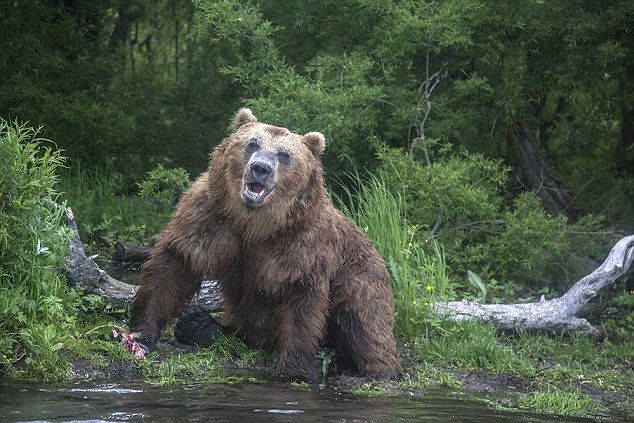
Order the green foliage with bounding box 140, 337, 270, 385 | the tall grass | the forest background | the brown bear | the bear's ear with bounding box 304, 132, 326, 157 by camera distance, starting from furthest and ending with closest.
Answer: the forest background, the tall grass, the bear's ear with bounding box 304, 132, 326, 157, the brown bear, the green foliage with bounding box 140, 337, 270, 385

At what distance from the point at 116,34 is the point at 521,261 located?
6.45m

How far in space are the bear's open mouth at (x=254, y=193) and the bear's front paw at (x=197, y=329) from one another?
1186 mm

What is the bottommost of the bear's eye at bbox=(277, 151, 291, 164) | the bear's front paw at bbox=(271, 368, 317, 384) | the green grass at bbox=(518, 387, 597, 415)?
the green grass at bbox=(518, 387, 597, 415)

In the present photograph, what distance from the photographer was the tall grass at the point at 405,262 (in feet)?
28.3

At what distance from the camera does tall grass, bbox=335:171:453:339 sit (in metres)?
8.62

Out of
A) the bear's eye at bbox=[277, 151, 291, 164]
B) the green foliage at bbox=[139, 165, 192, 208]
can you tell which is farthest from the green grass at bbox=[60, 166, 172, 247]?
the bear's eye at bbox=[277, 151, 291, 164]

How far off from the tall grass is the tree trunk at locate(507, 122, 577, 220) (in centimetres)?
277

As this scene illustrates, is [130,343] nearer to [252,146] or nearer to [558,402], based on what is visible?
[252,146]

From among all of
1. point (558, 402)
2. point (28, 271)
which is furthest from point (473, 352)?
point (28, 271)

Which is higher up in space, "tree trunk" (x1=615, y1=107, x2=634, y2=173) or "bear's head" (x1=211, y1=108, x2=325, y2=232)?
"tree trunk" (x1=615, y1=107, x2=634, y2=173)

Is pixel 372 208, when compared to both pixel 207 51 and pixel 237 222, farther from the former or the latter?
pixel 207 51

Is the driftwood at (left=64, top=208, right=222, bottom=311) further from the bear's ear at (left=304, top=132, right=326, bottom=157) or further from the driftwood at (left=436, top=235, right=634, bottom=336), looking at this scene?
the driftwood at (left=436, top=235, right=634, bottom=336)

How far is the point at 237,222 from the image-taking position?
723 cm

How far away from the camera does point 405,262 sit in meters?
8.98
